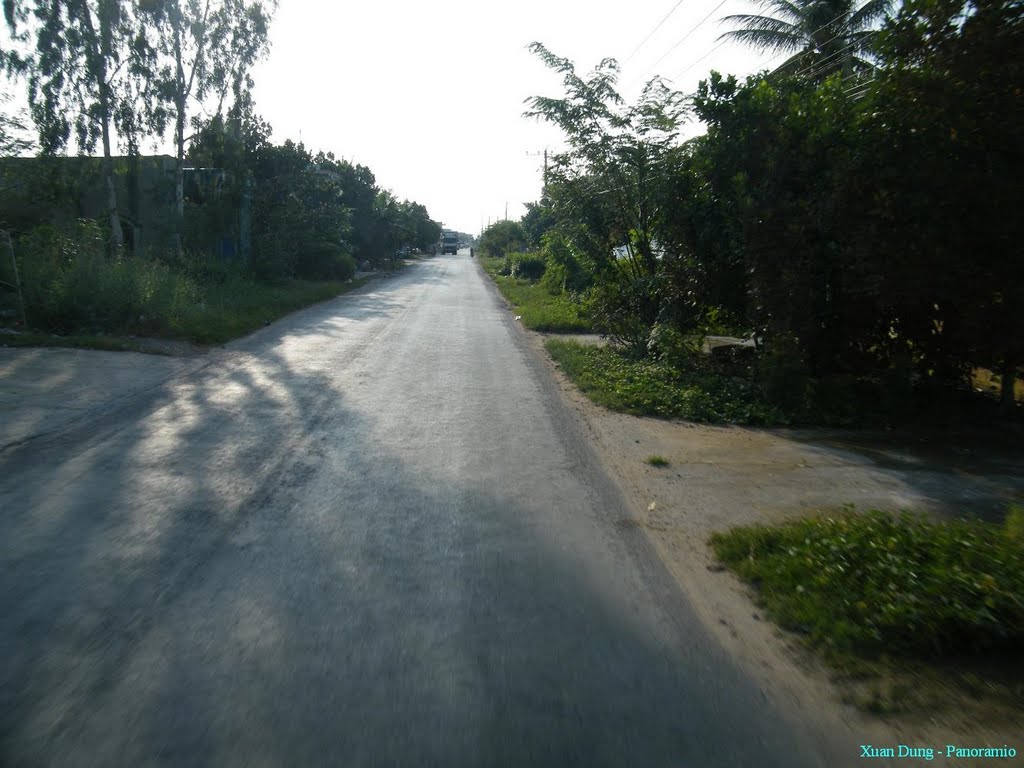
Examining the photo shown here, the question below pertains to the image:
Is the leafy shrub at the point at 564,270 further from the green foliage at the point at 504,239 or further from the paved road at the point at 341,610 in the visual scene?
the green foliage at the point at 504,239

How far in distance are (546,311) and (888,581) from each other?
18.4 metres

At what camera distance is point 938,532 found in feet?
16.6

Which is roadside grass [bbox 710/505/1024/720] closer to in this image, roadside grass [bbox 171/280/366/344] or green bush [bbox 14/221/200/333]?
roadside grass [bbox 171/280/366/344]

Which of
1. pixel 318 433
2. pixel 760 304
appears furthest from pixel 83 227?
pixel 760 304

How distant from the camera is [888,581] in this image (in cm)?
447

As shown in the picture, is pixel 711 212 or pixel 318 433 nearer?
pixel 318 433

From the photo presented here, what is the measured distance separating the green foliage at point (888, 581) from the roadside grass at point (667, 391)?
4.30 m

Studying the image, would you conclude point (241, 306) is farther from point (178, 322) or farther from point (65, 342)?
point (65, 342)

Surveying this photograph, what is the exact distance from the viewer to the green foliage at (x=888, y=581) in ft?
13.1

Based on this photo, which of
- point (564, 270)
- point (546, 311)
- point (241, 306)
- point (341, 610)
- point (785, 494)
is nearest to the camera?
point (341, 610)

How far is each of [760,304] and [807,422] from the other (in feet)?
5.90

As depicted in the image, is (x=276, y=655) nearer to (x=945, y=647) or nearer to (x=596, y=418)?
(x=945, y=647)

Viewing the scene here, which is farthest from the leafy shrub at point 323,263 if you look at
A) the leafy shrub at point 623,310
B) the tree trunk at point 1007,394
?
the tree trunk at point 1007,394

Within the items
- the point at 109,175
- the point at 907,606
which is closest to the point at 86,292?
the point at 907,606
